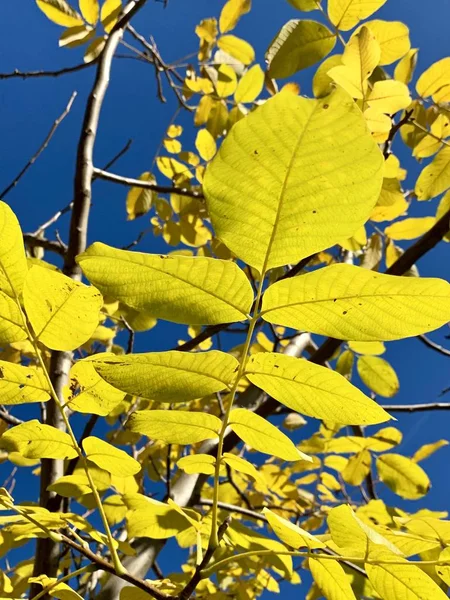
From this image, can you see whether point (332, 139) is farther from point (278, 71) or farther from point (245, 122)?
point (278, 71)

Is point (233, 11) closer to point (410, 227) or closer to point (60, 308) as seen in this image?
point (410, 227)

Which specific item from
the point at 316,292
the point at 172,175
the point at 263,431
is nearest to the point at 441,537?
the point at 263,431

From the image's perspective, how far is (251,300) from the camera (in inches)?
19.7

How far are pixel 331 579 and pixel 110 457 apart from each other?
1.20ft

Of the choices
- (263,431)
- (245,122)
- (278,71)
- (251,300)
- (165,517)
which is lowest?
(165,517)

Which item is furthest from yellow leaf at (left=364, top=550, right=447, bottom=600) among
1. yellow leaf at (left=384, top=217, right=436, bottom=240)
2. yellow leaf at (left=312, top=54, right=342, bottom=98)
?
yellow leaf at (left=384, top=217, right=436, bottom=240)

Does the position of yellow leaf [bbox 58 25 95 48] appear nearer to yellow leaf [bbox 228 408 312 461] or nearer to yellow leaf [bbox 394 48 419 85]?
yellow leaf [bbox 394 48 419 85]

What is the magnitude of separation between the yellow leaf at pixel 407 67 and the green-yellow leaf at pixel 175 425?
1.00m

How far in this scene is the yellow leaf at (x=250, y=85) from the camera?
156 centimetres

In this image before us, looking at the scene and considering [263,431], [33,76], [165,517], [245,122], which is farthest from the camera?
[33,76]

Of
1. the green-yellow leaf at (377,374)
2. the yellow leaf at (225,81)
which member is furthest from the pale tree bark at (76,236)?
the green-yellow leaf at (377,374)

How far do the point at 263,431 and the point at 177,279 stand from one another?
25 cm

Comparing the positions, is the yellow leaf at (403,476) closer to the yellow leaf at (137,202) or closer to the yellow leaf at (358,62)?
the yellow leaf at (358,62)

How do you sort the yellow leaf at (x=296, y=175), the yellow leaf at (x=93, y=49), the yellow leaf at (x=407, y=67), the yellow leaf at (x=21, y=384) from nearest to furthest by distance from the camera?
the yellow leaf at (x=296, y=175) < the yellow leaf at (x=21, y=384) < the yellow leaf at (x=407, y=67) < the yellow leaf at (x=93, y=49)
